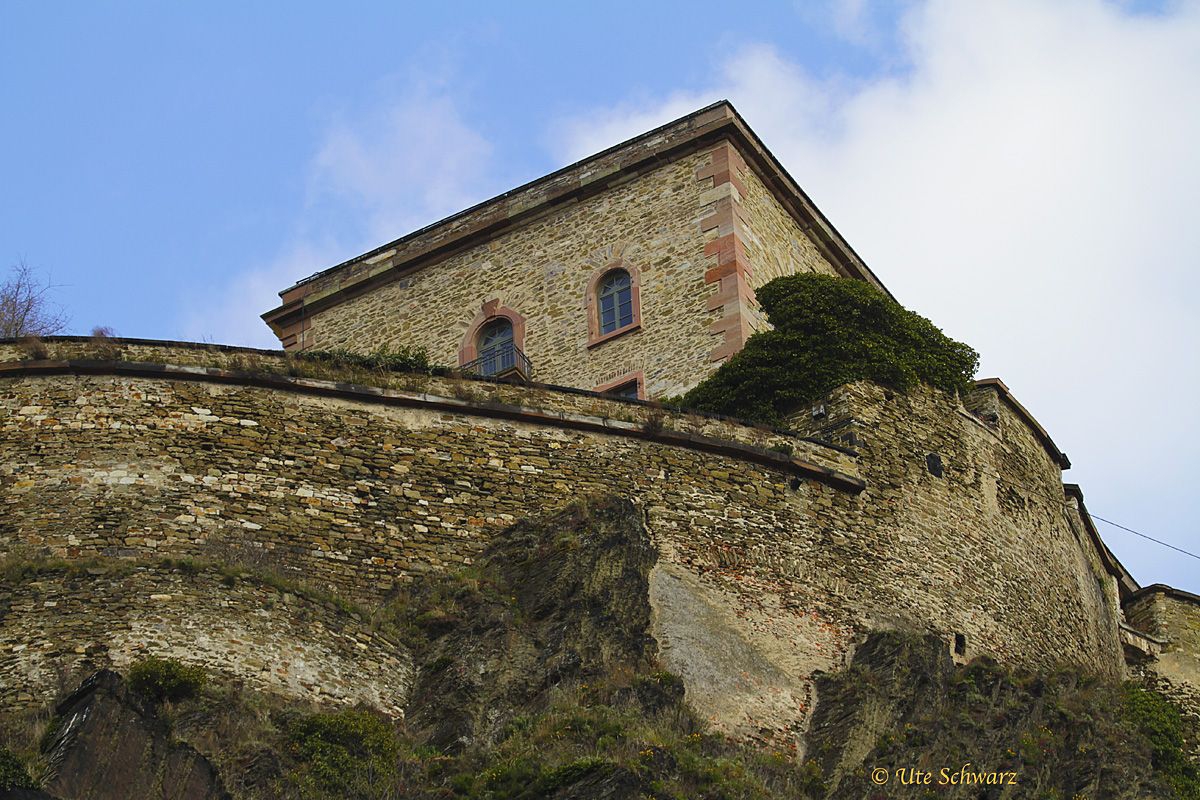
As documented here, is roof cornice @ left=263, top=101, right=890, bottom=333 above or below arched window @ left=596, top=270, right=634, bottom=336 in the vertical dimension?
above

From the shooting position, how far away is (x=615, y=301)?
33.2 m

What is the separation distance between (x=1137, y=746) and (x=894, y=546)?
168 inches

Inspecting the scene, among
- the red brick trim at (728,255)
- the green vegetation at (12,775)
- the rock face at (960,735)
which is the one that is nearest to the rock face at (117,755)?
the green vegetation at (12,775)

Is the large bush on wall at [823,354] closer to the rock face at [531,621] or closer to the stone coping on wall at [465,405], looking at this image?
the stone coping on wall at [465,405]

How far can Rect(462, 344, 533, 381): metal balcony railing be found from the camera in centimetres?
3319

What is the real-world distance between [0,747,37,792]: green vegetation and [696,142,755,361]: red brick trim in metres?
15.7

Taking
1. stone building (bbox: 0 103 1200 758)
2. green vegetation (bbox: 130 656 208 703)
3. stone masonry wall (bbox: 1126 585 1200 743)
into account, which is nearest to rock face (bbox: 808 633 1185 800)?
stone building (bbox: 0 103 1200 758)

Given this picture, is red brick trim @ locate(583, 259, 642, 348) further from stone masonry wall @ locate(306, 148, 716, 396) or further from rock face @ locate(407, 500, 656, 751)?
rock face @ locate(407, 500, 656, 751)

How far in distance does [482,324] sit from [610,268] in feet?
8.67

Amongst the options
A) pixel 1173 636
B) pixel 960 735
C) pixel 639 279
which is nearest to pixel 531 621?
pixel 960 735

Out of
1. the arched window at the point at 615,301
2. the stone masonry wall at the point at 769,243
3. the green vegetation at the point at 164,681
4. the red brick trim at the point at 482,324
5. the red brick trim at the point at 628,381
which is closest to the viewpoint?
the green vegetation at the point at 164,681

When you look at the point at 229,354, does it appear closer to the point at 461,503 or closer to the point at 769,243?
the point at 461,503

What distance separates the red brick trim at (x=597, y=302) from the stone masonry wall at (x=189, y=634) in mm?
10591

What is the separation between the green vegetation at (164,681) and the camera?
67.6 ft
